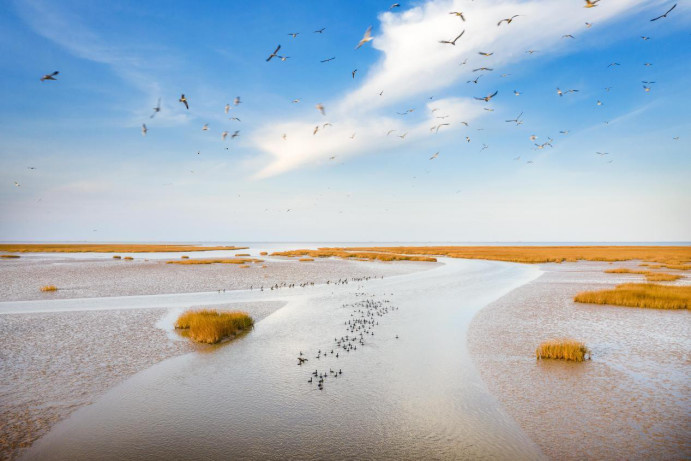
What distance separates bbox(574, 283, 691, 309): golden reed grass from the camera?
909 inches

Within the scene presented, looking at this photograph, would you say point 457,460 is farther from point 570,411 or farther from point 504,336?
point 504,336

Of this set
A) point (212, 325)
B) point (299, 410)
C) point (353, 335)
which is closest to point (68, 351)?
point (212, 325)

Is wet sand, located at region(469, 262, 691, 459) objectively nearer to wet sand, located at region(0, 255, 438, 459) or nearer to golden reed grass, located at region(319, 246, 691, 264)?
wet sand, located at region(0, 255, 438, 459)

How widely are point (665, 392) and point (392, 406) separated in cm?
795

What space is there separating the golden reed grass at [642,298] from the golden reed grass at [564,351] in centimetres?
1381

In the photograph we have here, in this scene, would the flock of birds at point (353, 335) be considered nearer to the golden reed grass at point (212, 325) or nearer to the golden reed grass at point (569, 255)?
the golden reed grass at point (212, 325)

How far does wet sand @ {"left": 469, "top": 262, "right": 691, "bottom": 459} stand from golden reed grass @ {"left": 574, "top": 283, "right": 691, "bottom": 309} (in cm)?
276

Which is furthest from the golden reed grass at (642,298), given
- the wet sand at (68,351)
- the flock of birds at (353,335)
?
the wet sand at (68,351)

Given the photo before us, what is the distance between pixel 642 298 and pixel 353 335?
69.3 ft

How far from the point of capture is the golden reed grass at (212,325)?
1575 cm

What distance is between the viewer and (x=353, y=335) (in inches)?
658

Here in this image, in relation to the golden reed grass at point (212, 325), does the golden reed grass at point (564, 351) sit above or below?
below

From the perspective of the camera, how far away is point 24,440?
7.89m

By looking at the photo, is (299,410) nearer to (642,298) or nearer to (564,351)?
(564,351)
